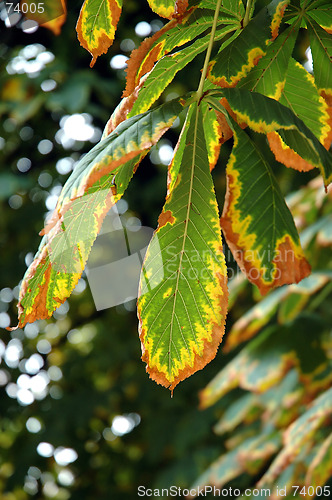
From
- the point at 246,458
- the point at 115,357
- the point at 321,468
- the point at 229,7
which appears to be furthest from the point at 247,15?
the point at 115,357

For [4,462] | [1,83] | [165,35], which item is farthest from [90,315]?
[165,35]

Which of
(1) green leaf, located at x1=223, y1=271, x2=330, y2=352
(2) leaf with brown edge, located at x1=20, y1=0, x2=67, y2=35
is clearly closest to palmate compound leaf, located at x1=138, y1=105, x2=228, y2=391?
(2) leaf with brown edge, located at x1=20, y1=0, x2=67, y2=35

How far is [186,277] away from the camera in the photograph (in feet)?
1.50

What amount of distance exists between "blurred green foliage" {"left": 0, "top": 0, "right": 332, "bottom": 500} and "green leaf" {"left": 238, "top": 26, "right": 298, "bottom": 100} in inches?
40.6

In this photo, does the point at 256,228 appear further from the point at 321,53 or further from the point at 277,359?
the point at 277,359

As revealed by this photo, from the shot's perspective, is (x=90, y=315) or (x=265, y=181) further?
(x=90, y=315)

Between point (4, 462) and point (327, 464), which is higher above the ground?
point (327, 464)

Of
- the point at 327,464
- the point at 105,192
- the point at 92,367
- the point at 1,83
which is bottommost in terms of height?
the point at 92,367

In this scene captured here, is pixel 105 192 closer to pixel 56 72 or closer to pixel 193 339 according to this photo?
pixel 193 339

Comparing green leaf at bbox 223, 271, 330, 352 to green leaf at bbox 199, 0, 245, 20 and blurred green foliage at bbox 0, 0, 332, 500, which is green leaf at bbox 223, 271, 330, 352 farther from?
green leaf at bbox 199, 0, 245, 20

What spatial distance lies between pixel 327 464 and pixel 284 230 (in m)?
0.99

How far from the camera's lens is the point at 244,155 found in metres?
0.46

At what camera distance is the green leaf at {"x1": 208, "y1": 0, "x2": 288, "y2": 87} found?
1.55ft

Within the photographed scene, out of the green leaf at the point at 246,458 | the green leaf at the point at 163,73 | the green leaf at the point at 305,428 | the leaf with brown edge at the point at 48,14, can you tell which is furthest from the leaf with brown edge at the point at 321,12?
the green leaf at the point at 246,458
